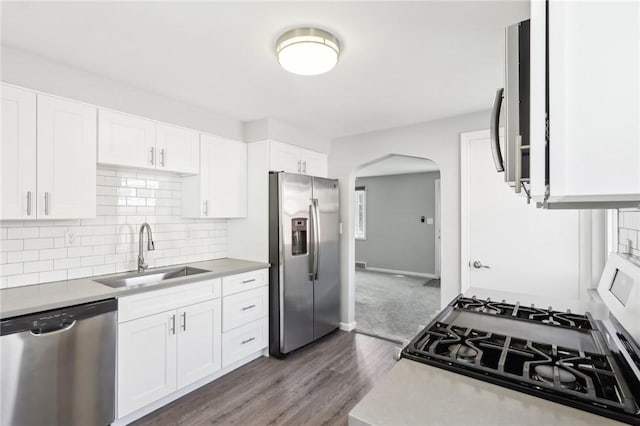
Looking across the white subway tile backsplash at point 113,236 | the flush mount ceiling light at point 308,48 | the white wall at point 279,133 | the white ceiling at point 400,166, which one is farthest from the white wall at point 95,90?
the white ceiling at point 400,166

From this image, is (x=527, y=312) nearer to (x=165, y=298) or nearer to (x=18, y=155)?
(x=165, y=298)

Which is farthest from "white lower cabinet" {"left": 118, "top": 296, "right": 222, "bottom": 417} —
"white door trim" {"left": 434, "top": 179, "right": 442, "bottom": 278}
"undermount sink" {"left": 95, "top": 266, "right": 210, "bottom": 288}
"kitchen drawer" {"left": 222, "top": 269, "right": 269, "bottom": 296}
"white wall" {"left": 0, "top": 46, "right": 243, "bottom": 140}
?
"white door trim" {"left": 434, "top": 179, "right": 442, "bottom": 278}

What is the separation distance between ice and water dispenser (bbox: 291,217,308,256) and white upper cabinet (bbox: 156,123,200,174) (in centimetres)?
106

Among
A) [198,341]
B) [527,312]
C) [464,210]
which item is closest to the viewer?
[527,312]

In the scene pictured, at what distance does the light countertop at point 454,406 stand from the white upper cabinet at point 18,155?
2.27 metres

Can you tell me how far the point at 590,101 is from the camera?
0.53m

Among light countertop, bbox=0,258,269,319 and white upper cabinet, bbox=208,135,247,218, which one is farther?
white upper cabinet, bbox=208,135,247,218

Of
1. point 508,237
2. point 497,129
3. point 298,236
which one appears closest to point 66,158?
point 298,236

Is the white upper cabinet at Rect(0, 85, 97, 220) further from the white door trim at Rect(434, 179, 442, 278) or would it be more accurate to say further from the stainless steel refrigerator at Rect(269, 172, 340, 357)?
the white door trim at Rect(434, 179, 442, 278)

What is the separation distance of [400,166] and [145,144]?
4.79m

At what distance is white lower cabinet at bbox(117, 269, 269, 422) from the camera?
6.93ft

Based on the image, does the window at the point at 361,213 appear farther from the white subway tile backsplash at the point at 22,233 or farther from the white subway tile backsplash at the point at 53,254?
the white subway tile backsplash at the point at 22,233

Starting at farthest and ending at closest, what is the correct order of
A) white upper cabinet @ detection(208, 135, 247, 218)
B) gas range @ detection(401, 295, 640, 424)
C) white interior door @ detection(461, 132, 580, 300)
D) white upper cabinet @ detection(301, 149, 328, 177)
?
white upper cabinet @ detection(301, 149, 328, 177) → white upper cabinet @ detection(208, 135, 247, 218) → white interior door @ detection(461, 132, 580, 300) → gas range @ detection(401, 295, 640, 424)

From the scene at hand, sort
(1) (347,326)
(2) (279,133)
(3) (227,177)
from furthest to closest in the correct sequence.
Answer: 1. (1) (347,326)
2. (2) (279,133)
3. (3) (227,177)
